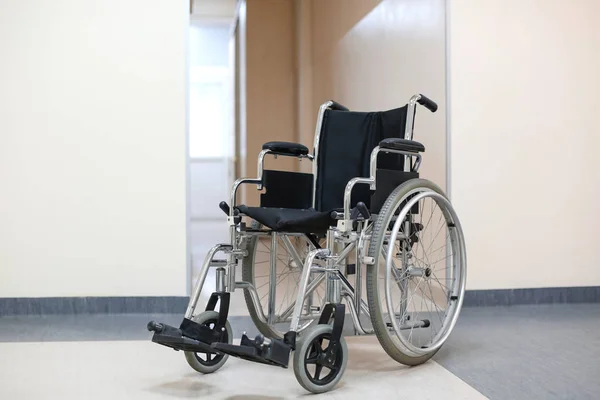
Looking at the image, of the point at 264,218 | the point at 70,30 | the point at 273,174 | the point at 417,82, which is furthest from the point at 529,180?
the point at 70,30

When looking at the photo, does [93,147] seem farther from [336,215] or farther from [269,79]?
[269,79]

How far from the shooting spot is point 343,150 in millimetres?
2512

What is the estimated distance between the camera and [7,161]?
3021 millimetres

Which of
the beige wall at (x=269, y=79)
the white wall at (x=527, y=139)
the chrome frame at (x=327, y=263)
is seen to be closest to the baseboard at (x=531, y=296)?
the white wall at (x=527, y=139)

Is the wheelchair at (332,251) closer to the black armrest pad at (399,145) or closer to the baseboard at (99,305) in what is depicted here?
the black armrest pad at (399,145)

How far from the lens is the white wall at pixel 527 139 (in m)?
3.26

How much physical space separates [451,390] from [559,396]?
0.94 feet

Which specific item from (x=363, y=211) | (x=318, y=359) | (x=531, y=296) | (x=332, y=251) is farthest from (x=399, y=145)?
(x=531, y=296)

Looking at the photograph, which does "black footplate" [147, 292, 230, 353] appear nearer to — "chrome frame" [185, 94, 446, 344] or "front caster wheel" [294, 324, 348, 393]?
"chrome frame" [185, 94, 446, 344]

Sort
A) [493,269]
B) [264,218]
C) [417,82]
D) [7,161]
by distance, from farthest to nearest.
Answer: [417,82] < [493,269] < [7,161] < [264,218]

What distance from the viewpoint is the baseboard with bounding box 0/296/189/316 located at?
9.89 ft

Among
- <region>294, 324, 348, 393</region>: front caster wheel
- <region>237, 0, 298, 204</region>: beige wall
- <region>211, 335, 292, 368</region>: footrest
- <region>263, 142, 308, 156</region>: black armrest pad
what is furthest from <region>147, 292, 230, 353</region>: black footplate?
<region>237, 0, 298, 204</region>: beige wall

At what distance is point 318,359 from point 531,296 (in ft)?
5.97

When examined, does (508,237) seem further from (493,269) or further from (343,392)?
(343,392)
